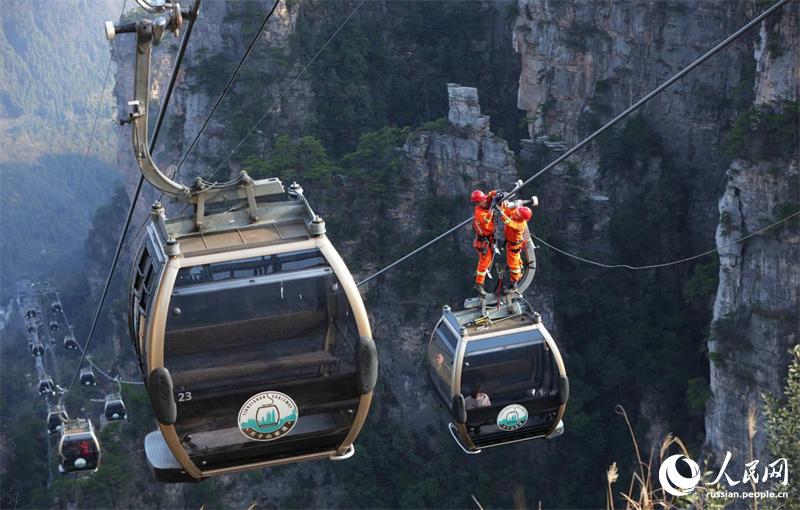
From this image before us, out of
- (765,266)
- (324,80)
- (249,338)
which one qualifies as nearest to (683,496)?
(249,338)

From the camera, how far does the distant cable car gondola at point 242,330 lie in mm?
8805

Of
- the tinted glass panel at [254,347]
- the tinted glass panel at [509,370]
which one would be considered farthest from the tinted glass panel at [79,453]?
the tinted glass panel at [254,347]

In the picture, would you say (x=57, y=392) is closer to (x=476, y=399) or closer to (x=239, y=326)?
(x=476, y=399)

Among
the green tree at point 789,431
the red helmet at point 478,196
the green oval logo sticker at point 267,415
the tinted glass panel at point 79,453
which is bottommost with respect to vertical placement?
the tinted glass panel at point 79,453

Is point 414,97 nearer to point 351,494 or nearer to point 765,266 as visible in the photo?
point 351,494

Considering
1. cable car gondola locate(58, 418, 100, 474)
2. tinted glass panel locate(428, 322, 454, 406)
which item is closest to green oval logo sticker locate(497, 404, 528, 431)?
tinted glass panel locate(428, 322, 454, 406)

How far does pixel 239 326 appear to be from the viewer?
898 cm

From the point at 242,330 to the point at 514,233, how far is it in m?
3.39

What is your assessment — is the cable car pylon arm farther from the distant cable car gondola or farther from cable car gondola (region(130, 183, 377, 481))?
cable car gondola (region(130, 183, 377, 481))

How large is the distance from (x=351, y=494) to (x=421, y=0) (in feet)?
49.8

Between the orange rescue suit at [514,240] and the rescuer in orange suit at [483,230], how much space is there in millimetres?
144

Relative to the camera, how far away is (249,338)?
29.7ft

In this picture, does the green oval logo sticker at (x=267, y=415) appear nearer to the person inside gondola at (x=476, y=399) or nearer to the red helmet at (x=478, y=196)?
the person inside gondola at (x=476, y=399)

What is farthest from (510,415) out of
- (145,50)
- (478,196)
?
(145,50)
